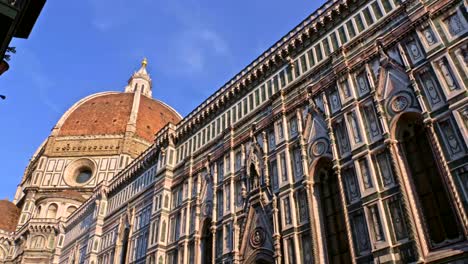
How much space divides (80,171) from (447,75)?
184 feet

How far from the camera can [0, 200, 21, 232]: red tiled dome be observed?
5775 centimetres

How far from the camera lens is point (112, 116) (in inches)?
2670

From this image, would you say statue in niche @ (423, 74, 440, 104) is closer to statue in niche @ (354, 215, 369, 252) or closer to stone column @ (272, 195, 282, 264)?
statue in niche @ (354, 215, 369, 252)

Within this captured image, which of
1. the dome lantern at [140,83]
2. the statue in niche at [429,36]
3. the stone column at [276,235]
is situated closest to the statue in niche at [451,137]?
the statue in niche at [429,36]

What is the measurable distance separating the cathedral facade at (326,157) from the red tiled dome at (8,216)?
33277 mm

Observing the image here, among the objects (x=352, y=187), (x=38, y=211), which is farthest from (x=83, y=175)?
(x=352, y=187)

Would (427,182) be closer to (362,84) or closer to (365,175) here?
(365,175)

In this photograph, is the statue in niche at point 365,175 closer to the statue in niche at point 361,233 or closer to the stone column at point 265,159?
the statue in niche at point 361,233

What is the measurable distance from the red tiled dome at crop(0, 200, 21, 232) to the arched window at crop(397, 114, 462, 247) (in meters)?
59.9

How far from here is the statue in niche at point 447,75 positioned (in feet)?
45.8

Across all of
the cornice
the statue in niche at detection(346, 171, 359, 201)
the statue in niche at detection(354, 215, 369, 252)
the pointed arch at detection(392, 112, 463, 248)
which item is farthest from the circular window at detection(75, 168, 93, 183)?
the pointed arch at detection(392, 112, 463, 248)

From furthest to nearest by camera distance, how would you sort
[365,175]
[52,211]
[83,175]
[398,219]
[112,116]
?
[112,116]
[83,175]
[52,211]
[365,175]
[398,219]

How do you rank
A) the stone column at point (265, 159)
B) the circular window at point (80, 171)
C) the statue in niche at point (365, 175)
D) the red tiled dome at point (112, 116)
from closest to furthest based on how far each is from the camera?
the statue in niche at point (365, 175) → the stone column at point (265, 159) → the circular window at point (80, 171) → the red tiled dome at point (112, 116)

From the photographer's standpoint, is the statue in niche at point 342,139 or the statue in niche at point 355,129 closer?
the statue in niche at point 355,129
